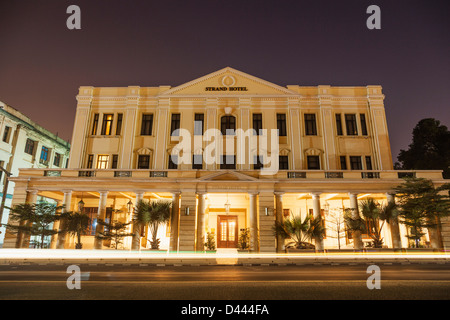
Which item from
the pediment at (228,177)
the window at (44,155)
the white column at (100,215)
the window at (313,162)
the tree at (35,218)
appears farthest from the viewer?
the window at (44,155)

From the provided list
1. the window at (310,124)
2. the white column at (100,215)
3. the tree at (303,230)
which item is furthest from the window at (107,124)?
the window at (310,124)

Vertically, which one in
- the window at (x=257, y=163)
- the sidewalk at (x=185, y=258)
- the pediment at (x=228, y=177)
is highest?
the window at (x=257, y=163)

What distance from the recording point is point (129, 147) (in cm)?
2797

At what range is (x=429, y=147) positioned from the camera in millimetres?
35906

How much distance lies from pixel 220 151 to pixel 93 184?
1152 cm

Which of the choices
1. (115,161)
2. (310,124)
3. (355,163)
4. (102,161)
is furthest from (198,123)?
(355,163)

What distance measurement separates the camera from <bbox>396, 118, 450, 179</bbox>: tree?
33562mm

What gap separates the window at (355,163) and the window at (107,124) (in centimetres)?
2485

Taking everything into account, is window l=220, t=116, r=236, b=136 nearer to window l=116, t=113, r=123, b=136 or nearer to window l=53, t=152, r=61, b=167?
window l=116, t=113, r=123, b=136

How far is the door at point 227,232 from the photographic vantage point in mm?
26578

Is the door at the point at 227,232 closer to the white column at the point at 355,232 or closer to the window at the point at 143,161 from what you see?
the window at the point at 143,161

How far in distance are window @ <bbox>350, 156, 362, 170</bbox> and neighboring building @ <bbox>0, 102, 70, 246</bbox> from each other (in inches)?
1512
